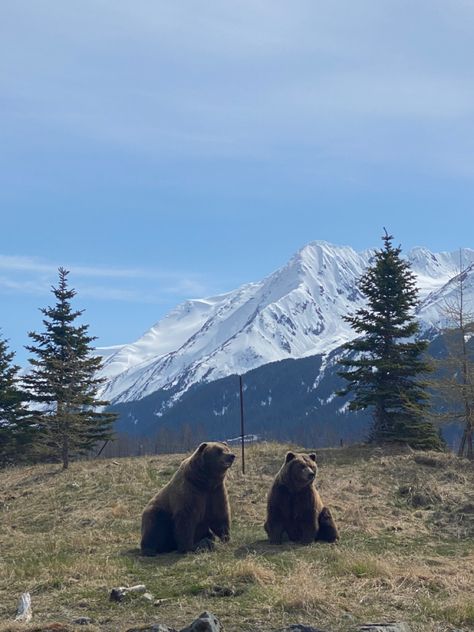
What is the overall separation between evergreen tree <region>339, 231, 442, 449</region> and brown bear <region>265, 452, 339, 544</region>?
16.1 metres

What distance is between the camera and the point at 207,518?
1319cm

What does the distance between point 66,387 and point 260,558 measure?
73.5 ft

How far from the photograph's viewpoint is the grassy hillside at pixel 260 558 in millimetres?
8062

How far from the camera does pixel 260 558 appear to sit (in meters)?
11.3

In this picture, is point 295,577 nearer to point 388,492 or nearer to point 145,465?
point 388,492

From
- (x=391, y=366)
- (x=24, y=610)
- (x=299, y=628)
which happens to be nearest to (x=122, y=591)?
(x=24, y=610)

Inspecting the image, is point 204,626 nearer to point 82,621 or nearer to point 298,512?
point 82,621

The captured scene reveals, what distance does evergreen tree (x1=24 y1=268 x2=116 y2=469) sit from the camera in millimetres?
30672

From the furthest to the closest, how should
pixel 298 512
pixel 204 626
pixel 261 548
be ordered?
1. pixel 298 512
2. pixel 261 548
3. pixel 204 626

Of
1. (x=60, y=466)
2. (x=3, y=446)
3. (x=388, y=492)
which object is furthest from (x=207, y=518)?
(x=3, y=446)

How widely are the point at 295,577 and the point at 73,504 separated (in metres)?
12.3

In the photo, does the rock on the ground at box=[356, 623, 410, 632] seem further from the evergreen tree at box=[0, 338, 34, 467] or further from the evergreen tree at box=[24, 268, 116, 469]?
the evergreen tree at box=[0, 338, 34, 467]

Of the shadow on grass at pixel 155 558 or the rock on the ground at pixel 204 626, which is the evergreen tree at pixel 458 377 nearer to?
the shadow on grass at pixel 155 558

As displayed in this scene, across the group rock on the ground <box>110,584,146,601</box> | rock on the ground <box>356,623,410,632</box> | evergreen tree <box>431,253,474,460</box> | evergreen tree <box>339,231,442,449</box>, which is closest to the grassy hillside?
rock on the ground <box>110,584,146,601</box>
